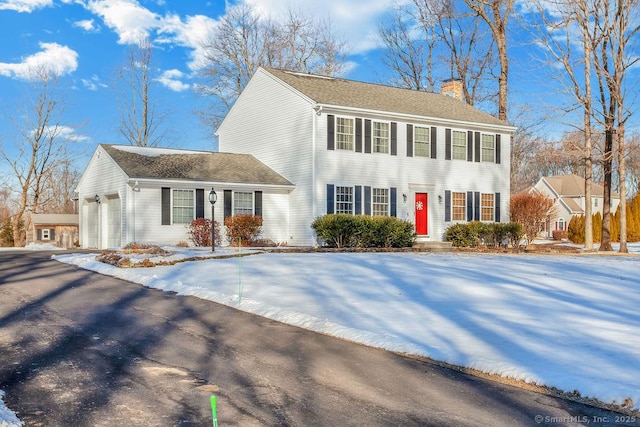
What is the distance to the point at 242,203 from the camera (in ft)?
77.6

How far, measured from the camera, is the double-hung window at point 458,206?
2623cm

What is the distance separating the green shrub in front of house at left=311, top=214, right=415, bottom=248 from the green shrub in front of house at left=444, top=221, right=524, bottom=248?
12.7 ft

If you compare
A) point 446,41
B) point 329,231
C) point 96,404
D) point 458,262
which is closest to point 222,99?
point 446,41

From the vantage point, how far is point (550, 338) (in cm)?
739

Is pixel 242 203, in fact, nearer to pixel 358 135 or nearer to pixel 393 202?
pixel 358 135

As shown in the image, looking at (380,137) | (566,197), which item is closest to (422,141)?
(380,137)

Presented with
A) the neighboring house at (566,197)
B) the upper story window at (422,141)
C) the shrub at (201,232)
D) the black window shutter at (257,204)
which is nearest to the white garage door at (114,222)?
the shrub at (201,232)

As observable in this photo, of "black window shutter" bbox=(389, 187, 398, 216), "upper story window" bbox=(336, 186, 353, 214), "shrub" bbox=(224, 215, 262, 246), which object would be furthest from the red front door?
"shrub" bbox=(224, 215, 262, 246)

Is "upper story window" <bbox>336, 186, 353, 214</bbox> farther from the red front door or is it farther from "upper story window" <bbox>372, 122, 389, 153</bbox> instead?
the red front door

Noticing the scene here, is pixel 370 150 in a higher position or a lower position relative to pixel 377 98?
lower

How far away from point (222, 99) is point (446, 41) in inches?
612

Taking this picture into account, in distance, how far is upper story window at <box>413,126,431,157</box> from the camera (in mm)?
25344

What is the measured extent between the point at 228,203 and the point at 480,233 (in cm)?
1037

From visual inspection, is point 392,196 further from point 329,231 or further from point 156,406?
point 156,406
